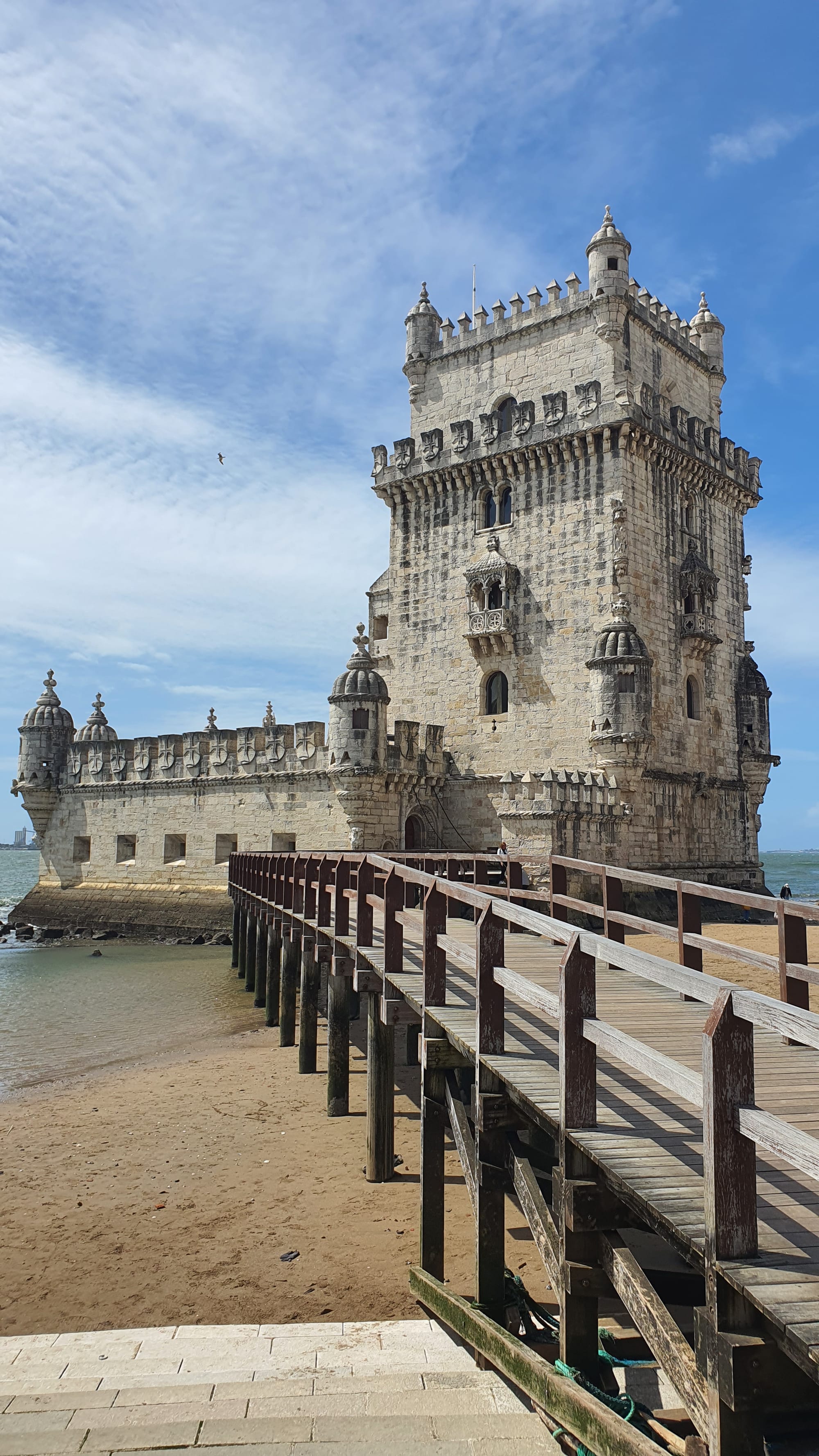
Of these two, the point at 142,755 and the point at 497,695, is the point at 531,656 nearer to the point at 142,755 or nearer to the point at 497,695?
the point at 497,695

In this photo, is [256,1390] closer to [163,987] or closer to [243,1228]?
[243,1228]

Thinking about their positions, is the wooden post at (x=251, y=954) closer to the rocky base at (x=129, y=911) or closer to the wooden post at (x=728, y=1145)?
the rocky base at (x=129, y=911)

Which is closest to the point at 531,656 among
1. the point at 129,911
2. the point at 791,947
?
the point at 129,911

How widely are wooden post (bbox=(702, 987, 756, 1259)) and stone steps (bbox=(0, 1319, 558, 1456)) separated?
159cm

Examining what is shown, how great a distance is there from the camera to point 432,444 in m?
28.3

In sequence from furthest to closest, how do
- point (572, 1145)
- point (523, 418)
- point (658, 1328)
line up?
1. point (523, 418)
2. point (572, 1145)
3. point (658, 1328)

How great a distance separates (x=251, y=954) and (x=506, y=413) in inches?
631

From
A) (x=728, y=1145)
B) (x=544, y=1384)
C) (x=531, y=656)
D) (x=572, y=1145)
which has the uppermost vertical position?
(x=531, y=656)

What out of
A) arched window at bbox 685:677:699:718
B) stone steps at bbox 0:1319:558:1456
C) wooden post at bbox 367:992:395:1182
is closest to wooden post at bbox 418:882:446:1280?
stone steps at bbox 0:1319:558:1456

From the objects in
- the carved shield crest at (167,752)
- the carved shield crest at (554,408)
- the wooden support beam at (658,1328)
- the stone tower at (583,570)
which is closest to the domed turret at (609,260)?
the stone tower at (583,570)

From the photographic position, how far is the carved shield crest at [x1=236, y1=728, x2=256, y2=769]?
2747 cm

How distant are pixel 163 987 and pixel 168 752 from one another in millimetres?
10639

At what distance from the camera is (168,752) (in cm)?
2994

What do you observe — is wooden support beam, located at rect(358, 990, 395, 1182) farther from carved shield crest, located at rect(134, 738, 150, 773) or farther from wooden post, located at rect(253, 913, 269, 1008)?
carved shield crest, located at rect(134, 738, 150, 773)
